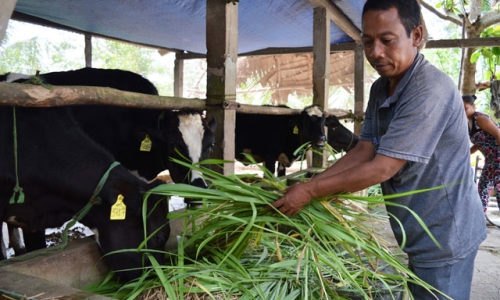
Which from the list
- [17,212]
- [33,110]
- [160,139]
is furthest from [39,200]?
[160,139]

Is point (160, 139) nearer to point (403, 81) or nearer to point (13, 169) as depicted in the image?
point (13, 169)

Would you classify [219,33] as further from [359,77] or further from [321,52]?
[359,77]

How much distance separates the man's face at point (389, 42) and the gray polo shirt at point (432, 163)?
0.06m

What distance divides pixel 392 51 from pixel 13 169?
208 cm

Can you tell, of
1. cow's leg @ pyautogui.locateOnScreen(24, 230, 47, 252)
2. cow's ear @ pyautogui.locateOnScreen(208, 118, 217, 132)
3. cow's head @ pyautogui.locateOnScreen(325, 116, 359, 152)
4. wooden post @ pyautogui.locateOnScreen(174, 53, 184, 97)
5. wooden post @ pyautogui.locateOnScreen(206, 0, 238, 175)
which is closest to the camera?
wooden post @ pyautogui.locateOnScreen(206, 0, 238, 175)

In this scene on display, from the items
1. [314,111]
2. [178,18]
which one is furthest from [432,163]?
[178,18]

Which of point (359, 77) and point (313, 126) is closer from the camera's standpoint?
point (313, 126)

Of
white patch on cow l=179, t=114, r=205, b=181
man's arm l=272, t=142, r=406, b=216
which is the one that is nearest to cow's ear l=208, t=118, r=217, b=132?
white patch on cow l=179, t=114, r=205, b=181

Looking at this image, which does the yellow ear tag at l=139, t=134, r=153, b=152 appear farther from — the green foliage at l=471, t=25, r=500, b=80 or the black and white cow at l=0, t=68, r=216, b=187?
the green foliage at l=471, t=25, r=500, b=80

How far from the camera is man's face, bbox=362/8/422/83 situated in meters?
1.84

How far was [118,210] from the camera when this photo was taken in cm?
215

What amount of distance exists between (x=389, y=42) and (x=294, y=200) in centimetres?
80

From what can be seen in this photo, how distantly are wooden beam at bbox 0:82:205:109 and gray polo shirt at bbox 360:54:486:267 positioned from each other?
1435 mm

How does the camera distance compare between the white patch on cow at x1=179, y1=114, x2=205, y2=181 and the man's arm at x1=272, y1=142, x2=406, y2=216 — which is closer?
the man's arm at x1=272, y1=142, x2=406, y2=216
